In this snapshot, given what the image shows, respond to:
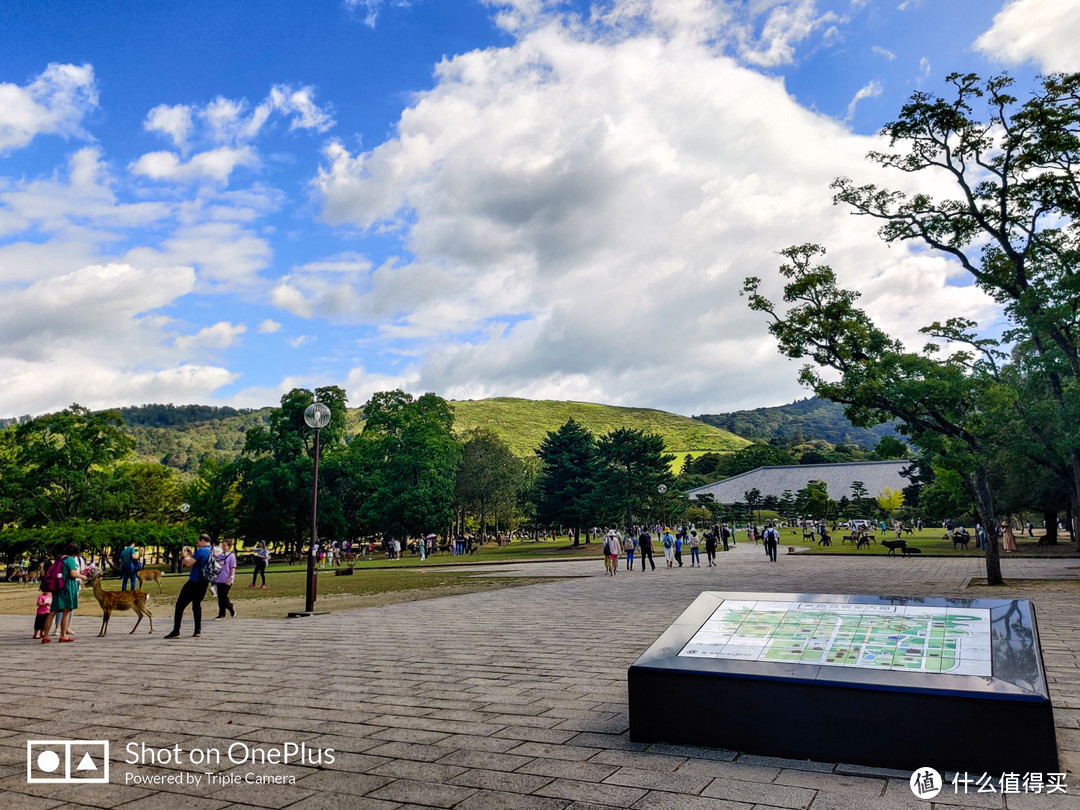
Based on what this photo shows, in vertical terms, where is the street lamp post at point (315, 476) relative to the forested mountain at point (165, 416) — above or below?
below

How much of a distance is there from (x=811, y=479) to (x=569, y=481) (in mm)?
47130

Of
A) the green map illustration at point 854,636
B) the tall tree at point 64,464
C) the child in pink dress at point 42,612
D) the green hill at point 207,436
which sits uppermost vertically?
the green hill at point 207,436

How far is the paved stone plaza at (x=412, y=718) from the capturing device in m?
3.86

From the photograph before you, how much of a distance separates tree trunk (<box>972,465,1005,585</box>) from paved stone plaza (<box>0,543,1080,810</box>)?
17.6 ft

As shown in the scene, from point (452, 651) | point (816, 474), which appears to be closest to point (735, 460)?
point (816, 474)

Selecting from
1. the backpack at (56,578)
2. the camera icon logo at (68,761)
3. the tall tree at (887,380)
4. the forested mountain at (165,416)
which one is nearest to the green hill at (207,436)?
the forested mountain at (165,416)

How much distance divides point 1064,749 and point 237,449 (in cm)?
16775

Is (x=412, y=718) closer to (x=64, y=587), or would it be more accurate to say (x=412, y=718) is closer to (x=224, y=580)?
(x=64, y=587)

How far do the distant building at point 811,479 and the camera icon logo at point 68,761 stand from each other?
8209 cm

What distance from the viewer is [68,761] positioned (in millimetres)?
4672

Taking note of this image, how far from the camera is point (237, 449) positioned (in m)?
155

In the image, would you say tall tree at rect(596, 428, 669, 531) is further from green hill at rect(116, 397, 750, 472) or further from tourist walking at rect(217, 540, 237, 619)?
green hill at rect(116, 397, 750, 472)

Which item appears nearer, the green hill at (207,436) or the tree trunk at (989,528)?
the tree trunk at (989,528)

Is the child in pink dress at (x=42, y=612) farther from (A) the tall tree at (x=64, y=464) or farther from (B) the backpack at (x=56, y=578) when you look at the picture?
(A) the tall tree at (x=64, y=464)
